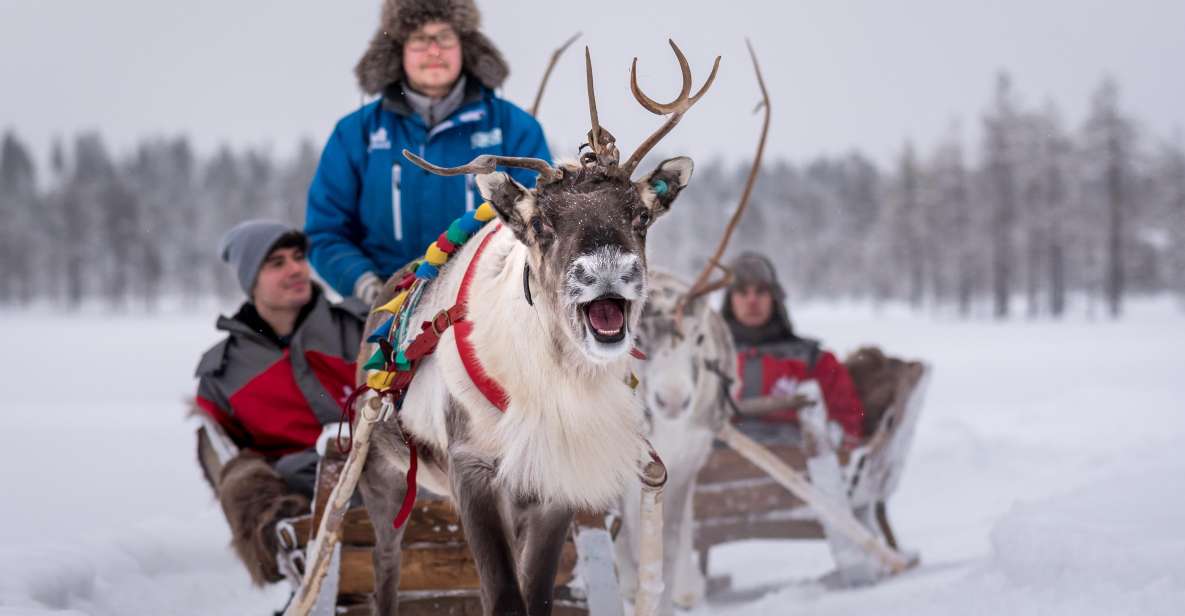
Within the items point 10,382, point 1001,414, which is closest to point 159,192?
point 10,382

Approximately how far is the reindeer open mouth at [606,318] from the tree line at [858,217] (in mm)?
41892

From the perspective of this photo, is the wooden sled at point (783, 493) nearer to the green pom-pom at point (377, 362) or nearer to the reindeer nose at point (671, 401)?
the reindeer nose at point (671, 401)

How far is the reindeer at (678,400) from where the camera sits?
5.59 m

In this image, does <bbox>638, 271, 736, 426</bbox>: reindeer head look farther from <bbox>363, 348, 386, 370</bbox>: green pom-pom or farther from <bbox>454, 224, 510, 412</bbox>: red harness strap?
<bbox>454, 224, 510, 412</bbox>: red harness strap

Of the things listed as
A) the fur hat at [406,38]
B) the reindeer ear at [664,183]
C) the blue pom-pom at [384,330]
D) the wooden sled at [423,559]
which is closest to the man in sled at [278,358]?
the wooden sled at [423,559]

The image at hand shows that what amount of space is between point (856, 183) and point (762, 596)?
70.9m

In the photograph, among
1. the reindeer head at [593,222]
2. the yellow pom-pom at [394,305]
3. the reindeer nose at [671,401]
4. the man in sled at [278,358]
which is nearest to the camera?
the reindeer head at [593,222]

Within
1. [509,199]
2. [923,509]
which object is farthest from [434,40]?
[923,509]

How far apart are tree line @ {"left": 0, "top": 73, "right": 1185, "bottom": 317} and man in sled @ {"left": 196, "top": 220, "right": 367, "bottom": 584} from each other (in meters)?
39.4

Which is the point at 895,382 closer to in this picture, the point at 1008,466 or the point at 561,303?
the point at 1008,466

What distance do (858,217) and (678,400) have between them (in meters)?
71.3

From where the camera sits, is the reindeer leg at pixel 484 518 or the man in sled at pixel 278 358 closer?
the reindeer leg at pixel 484 518

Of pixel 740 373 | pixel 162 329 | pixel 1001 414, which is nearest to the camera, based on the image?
pixel 740 373

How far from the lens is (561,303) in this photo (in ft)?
8.64
